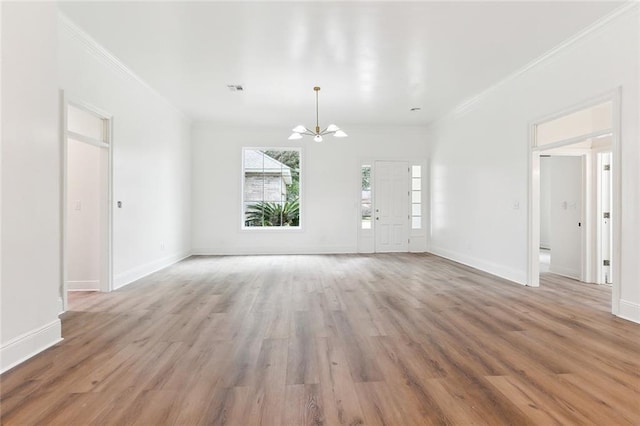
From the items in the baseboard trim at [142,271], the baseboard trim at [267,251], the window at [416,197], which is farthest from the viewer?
the window at [416,197]

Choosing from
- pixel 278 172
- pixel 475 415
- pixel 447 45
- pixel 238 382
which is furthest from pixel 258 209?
pixel 475 415

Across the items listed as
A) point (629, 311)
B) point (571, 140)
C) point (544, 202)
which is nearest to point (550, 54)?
point (571, 140)

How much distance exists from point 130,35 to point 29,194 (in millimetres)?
2330

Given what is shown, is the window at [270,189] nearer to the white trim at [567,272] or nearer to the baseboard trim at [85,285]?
the baseboard trim at [85,285]

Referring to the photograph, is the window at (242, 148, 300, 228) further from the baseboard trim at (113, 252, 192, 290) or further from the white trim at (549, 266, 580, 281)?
the white trim at (549, 266, 580, 281)

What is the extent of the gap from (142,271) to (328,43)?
4434 mm

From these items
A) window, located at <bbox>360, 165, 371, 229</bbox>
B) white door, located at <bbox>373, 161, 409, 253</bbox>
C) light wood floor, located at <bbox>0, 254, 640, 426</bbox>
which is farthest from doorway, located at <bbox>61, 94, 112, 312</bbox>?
white door, located at <bbox>373, 161, 409, 253</bbox>

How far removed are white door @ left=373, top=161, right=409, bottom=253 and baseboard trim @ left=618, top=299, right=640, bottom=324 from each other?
4925 millimetres

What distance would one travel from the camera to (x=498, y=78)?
16.1 ft

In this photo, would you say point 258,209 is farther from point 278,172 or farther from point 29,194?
point 29,194

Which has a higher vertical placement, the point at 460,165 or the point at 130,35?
the point at 130,35

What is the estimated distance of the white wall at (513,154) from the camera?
123 inches

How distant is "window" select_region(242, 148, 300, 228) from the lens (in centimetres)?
794

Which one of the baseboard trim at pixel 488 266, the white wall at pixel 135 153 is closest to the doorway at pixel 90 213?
the white wall at pixel 135 153
